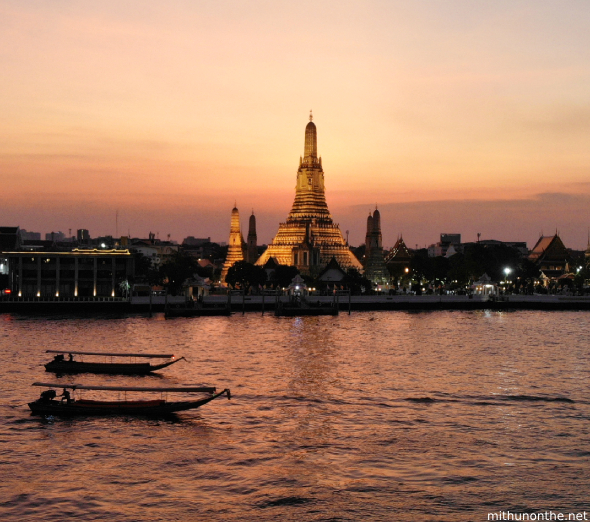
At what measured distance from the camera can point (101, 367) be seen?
1982 inches

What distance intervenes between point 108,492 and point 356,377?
81.9 feet

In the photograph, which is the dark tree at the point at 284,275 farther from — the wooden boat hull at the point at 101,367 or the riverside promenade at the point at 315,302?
the wooden boat hull at the point at 101,367

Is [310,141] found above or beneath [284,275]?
above

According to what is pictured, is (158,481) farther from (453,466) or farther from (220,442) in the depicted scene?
(453,466)

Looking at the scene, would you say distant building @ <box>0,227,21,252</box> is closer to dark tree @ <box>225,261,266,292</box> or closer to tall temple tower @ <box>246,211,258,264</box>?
dark tree @ <box>225,261,266,292</box>

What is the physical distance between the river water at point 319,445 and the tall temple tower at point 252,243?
11412 centimetres

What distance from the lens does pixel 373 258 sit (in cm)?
15138

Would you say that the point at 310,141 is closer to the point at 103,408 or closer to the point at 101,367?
the point at 101,367

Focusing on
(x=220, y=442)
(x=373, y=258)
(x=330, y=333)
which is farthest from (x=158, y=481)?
(x=373, y=258)

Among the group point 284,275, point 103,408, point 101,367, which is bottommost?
point 103,408

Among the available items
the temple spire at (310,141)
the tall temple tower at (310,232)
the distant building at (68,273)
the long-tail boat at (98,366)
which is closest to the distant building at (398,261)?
the tall temple tower at (310,232)

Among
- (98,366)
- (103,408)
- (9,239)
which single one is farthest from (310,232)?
(103,408)

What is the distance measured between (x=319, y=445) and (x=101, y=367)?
77.1ft

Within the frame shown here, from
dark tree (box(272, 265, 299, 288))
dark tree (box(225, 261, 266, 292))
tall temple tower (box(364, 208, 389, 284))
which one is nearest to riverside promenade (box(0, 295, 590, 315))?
dark tree (box(225, 261, 266, 292))
